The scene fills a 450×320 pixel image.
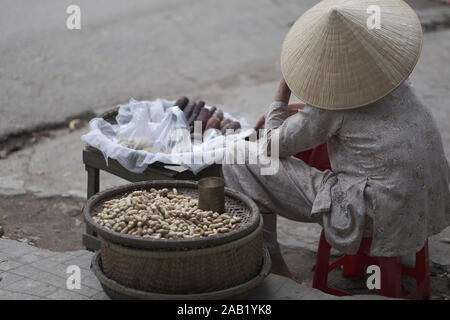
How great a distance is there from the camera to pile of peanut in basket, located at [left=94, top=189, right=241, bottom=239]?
260cm

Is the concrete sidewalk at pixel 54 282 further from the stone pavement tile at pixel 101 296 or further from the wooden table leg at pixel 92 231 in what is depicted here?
the wooden table leg at pixel 92 231

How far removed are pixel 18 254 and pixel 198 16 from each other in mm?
6054

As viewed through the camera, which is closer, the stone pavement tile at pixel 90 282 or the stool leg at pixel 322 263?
the stone pavement tile at pixel 90 282

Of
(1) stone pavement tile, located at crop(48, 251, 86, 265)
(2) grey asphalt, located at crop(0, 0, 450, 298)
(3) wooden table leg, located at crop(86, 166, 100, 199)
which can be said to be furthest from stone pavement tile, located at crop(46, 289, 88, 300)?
(2) grey asphalt, located at crop(0, 0, 450, 298)

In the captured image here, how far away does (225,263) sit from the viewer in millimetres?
2547

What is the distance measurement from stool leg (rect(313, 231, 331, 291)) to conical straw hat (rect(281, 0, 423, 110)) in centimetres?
78

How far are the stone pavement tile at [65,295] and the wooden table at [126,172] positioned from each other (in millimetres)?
828

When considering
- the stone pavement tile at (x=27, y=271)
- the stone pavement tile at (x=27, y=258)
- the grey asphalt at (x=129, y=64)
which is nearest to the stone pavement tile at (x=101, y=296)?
the stone pavement tile at (x=27, y=271)

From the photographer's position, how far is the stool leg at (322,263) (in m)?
3.19

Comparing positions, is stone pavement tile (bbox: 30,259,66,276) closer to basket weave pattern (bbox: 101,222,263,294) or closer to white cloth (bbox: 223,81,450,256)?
basket weave pattern (bbox: 101,222,263,294)

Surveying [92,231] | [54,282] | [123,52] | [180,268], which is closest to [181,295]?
[180,268]

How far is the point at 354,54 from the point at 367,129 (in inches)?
14.1
